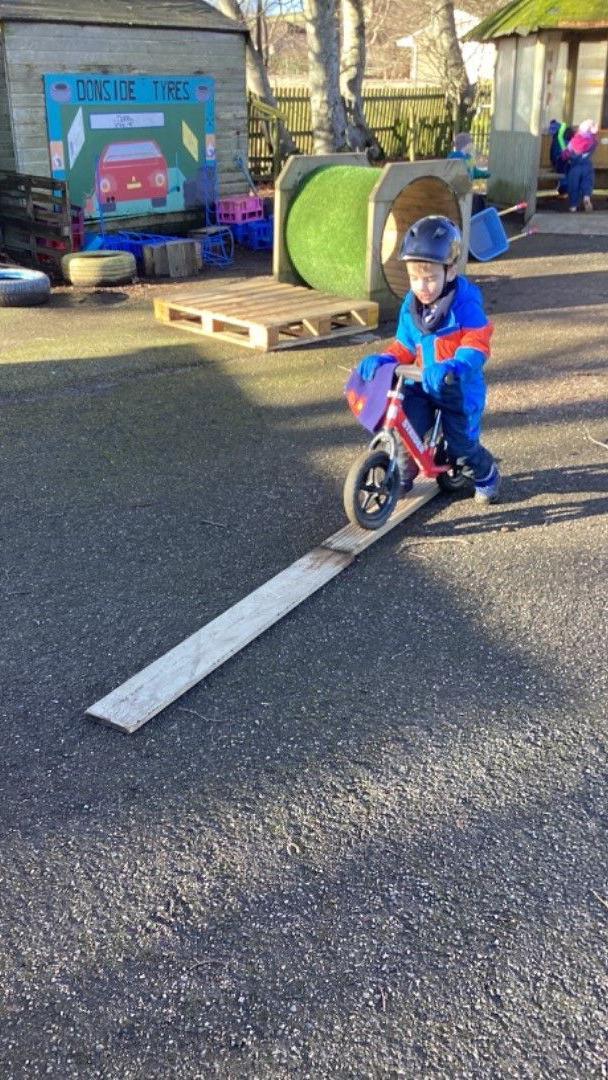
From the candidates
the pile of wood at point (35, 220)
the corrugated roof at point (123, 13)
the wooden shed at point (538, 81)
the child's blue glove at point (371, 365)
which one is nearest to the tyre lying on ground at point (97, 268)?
the pile of wood at point (35, 220)

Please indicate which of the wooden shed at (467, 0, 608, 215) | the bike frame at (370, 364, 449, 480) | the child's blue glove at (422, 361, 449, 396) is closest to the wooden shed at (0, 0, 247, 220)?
the wooden shed at (467, 0, 608, 215)

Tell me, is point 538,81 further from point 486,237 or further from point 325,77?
point 486,237

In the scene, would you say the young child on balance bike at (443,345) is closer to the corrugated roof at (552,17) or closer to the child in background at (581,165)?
the child in background at (581,165)

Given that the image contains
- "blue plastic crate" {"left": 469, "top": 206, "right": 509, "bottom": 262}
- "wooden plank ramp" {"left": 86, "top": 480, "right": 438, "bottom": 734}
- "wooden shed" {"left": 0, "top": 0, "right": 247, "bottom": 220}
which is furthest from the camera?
"blue plastic crate" {"left": 469, "top": 206, "right": 509, "bottom": 262}

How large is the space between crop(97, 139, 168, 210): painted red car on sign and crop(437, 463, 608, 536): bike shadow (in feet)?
29.6

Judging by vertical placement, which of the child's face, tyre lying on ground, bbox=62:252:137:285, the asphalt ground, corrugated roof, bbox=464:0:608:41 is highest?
corrugated roof, bbox=464:0:608:41

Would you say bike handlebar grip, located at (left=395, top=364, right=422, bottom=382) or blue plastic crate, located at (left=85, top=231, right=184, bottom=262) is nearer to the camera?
bike handlebar grip, located at (left=395, top=364, right=422, bottom=382)

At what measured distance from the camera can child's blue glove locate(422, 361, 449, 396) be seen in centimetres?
433

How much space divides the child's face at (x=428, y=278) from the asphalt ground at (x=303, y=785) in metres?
1.16

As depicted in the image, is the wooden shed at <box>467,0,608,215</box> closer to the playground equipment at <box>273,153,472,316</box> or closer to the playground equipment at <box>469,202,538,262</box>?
the playground equipment at <box>469,202,538,262</box>

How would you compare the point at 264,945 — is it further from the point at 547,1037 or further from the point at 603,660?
the point at 603,660

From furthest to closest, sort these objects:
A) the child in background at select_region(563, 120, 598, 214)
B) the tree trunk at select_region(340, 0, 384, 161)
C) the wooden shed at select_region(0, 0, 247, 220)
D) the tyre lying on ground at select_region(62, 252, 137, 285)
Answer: the tree trunk at select_region(340, 0, 384, 161) → the child in background at select_region(563, 120, 598, 214) → the wooden shed at select_region(0, 0, 247, 220) → the tyre lying on ground at select_region(62, 252, 137, 285)

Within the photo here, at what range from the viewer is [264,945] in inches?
94.7

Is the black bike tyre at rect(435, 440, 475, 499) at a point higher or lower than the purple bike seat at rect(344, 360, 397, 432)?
lower
